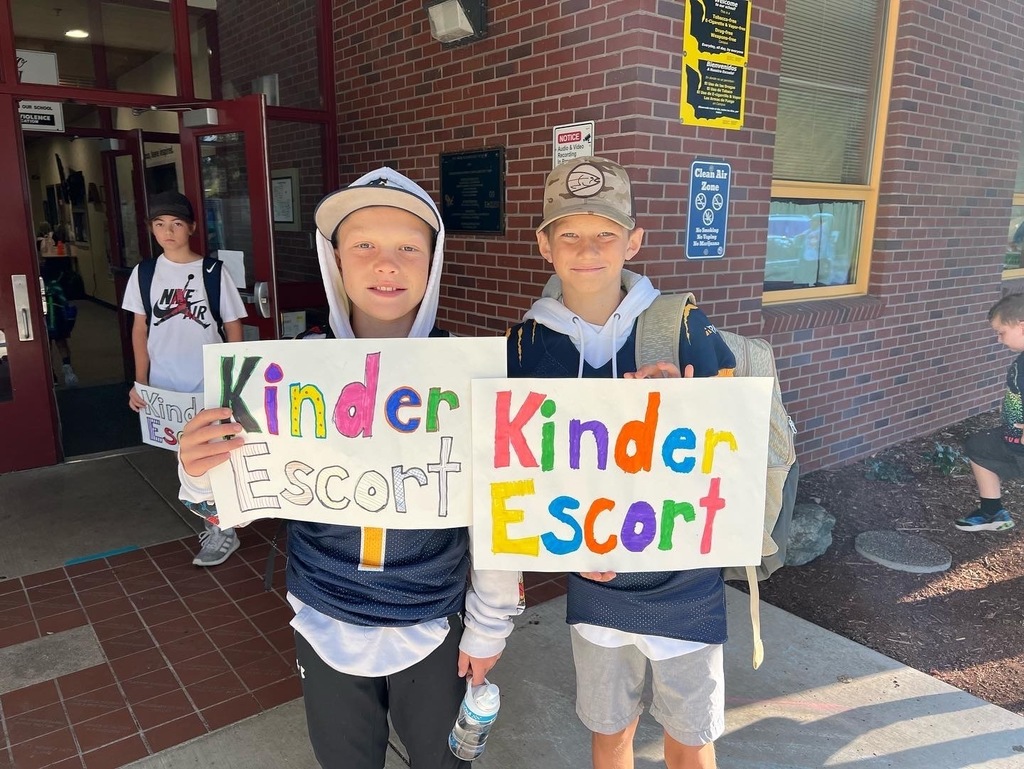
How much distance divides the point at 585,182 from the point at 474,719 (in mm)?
1309

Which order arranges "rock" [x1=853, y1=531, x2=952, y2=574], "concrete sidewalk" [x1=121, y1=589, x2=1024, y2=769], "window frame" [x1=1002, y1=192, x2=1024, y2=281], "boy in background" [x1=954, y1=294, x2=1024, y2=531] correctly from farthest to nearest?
"window frame" [x1=1002, y1=192, x2=1024, y2=281]
"boy in background" [x1=954, y1=294, x2=1024, y2=531]
"rock" [x1=853, y1=531, x2=952, y2=574]
"concrete sidewalk" [x1=121, y1=589, x2=1024, y2=769]

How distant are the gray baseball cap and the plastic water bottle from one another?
3.75 ft

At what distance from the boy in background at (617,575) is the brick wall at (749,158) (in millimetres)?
1931

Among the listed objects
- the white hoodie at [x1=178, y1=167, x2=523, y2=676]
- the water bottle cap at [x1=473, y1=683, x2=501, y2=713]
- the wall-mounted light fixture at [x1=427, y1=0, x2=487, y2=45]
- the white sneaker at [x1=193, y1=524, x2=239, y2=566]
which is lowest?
the white sneaker at [x1=193, y1=524, x2=239, y2=566]

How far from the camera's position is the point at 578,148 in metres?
3.84

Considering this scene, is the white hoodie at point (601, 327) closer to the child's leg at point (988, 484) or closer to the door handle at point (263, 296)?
the door handle at point (263, 296)

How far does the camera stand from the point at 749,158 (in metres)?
4.14

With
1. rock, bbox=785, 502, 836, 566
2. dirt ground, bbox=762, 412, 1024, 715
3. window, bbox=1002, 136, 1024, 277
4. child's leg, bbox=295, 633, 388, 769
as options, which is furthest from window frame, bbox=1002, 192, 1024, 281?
child's leg, bbox=295, 633, 388, 769

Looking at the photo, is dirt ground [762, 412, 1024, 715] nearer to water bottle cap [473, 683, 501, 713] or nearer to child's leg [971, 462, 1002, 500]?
child's leg [971, 462, 1002, 500]

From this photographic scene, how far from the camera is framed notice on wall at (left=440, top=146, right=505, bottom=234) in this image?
4.41m

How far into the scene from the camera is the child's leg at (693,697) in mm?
1839

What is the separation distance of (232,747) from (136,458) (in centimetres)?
354

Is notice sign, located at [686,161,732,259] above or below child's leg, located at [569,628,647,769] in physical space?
above

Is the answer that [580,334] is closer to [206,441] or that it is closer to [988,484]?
[206,441]
